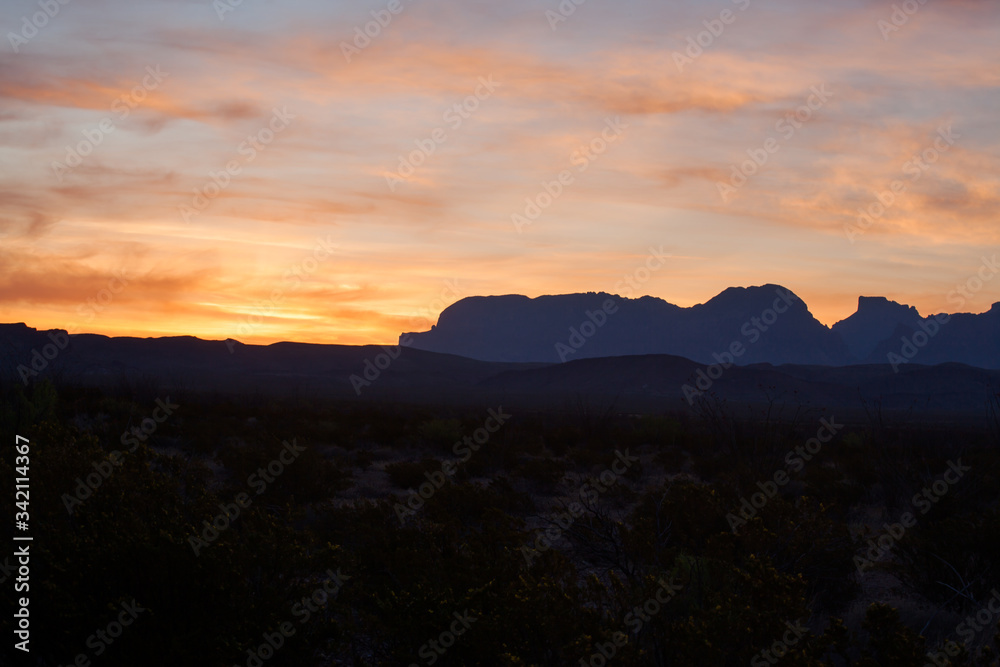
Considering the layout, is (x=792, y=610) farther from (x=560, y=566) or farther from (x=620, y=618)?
(x=560, y=566)

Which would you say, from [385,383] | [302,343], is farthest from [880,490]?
[302,343]

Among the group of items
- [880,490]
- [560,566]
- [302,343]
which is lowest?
[880,490]

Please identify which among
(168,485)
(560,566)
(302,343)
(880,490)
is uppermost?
(302,343)

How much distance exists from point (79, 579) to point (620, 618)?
365cm

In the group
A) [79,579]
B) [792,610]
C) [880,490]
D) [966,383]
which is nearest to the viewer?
[792,610]

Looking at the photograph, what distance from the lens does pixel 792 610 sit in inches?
169

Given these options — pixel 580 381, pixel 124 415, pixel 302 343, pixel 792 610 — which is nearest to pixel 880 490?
pixel 792 610

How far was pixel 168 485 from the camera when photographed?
6.37 meters

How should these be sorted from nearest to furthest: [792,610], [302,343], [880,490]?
[792,610] → [880,490] → [302,343]

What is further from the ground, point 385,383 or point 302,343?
point 302,343

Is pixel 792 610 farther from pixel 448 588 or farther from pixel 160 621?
pixel 160 621

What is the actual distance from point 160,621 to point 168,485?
1952 millimetres

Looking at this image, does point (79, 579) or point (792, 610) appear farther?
point (79, 579)

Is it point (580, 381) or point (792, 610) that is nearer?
point (792, 610)
